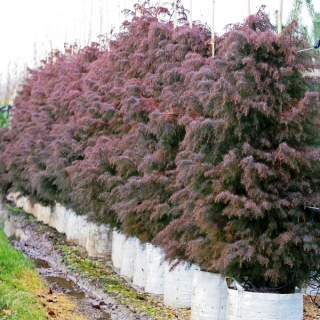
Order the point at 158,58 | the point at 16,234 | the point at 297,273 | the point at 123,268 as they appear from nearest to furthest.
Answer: the point at 297,273 < the point at 158,58 < the point at 123,268 < the point at 16,234

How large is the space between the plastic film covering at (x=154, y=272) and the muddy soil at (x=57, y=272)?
2.15ft

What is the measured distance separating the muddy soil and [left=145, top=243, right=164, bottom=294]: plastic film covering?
656mm

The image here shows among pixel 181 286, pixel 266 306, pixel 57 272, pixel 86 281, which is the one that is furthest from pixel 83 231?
pixel 266 306

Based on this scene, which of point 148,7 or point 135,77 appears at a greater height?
point 148,7

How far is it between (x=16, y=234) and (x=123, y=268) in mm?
9254

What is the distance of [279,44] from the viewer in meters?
8.27

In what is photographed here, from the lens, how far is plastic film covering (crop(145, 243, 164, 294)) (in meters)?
10.7

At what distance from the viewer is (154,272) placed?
10773mm

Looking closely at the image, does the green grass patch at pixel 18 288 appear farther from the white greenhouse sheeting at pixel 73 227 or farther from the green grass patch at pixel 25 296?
the white greenhouse sheeting at pixel 73 227

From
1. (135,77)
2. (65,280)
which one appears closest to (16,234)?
(65,280)

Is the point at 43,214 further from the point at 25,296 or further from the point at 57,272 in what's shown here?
the point at 25,296

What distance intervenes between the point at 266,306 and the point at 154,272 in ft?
10.6

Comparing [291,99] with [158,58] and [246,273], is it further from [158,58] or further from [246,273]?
[158,58]

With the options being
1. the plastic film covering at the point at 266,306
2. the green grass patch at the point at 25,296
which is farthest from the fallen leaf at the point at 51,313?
the plastic film covering at the point at 266,306
